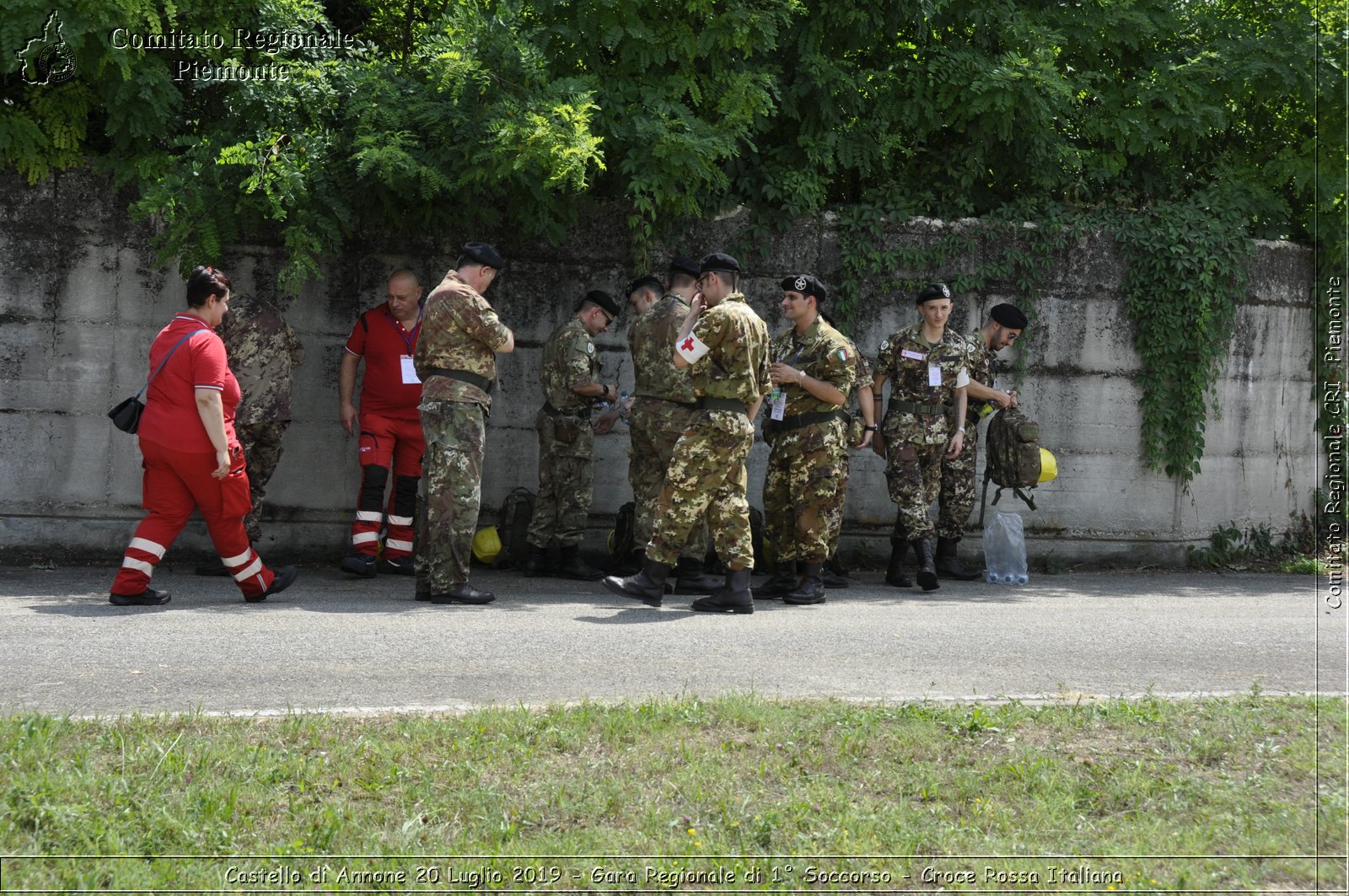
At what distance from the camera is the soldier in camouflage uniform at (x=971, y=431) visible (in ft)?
31.2

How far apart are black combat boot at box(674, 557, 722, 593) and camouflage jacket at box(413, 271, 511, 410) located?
193cm

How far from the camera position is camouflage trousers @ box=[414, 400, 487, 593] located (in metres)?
7.41

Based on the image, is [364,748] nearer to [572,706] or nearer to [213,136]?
[572,706]

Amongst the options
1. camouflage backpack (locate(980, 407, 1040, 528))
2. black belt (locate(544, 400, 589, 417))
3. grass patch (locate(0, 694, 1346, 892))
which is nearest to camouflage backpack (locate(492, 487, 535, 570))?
black belt (locate(544, 400, 589, 417))

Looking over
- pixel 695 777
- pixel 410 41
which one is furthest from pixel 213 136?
pixel 695 777

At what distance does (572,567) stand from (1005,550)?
3.32 meters

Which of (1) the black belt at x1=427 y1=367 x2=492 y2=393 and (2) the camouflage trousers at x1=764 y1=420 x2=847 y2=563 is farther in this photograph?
(2) the camouflage trousers at x1=764 y1=420 x2=847 y2=563

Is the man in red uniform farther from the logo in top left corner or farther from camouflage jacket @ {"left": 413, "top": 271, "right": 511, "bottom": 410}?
the logo in top left corner

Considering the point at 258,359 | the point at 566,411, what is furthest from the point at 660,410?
the point at 258,359

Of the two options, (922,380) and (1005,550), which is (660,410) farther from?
(1005,550)

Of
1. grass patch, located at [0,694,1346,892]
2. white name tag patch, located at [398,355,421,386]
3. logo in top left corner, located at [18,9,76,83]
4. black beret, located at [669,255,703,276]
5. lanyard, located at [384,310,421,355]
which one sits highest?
logo in top left corner, located at [18,9,76,83]

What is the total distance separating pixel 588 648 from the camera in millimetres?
6191

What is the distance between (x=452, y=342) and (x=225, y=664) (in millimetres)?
2554

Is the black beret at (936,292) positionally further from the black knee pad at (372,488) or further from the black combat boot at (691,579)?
the black knee pad at (372,488)
